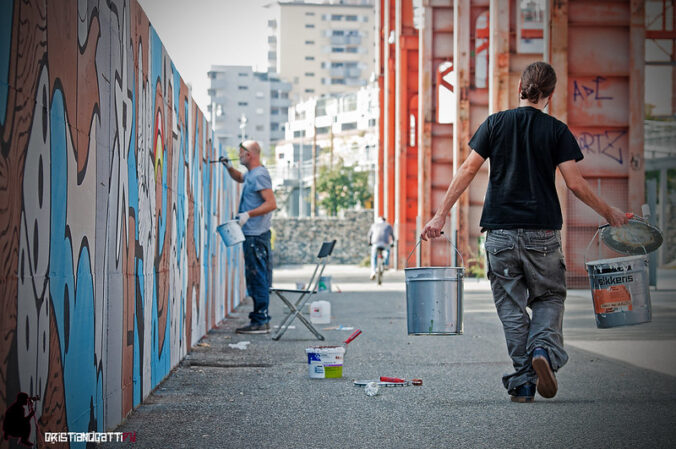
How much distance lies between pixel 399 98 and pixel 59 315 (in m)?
30.8

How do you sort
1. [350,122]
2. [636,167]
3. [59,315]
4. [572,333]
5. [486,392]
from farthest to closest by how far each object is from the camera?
1. [350,122]
2. [636,167]
3. [572,333]
4. [486,392]
5. [59,315]

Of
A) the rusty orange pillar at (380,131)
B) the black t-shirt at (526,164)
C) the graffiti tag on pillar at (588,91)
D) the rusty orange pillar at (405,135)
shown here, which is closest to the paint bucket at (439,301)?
the black t-shirt at (526,164)

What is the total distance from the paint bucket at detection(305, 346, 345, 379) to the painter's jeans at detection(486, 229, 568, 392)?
1741mm

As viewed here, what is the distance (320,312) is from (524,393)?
678cm

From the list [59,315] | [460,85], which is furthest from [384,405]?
[460,85]

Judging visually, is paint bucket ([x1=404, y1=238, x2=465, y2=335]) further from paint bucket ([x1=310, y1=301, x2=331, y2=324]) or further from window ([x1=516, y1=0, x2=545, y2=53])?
window ([x1=516, y1=0, x2=545, y2=53])

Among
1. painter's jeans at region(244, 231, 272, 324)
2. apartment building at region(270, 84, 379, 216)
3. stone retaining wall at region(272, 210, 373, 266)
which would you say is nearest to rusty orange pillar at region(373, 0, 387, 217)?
stone retaining wall at region(272, 210, 373, 266)

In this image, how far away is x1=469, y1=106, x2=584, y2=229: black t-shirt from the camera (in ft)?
19.6

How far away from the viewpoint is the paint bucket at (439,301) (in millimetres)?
5988

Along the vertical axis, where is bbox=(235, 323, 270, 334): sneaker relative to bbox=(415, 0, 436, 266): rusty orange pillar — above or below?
below

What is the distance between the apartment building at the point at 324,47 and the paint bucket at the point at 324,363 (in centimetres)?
14607

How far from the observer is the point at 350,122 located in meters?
126

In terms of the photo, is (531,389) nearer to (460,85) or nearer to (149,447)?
(149,447)

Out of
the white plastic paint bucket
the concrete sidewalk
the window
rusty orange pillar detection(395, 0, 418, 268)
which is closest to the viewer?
the concrete sidewalk
